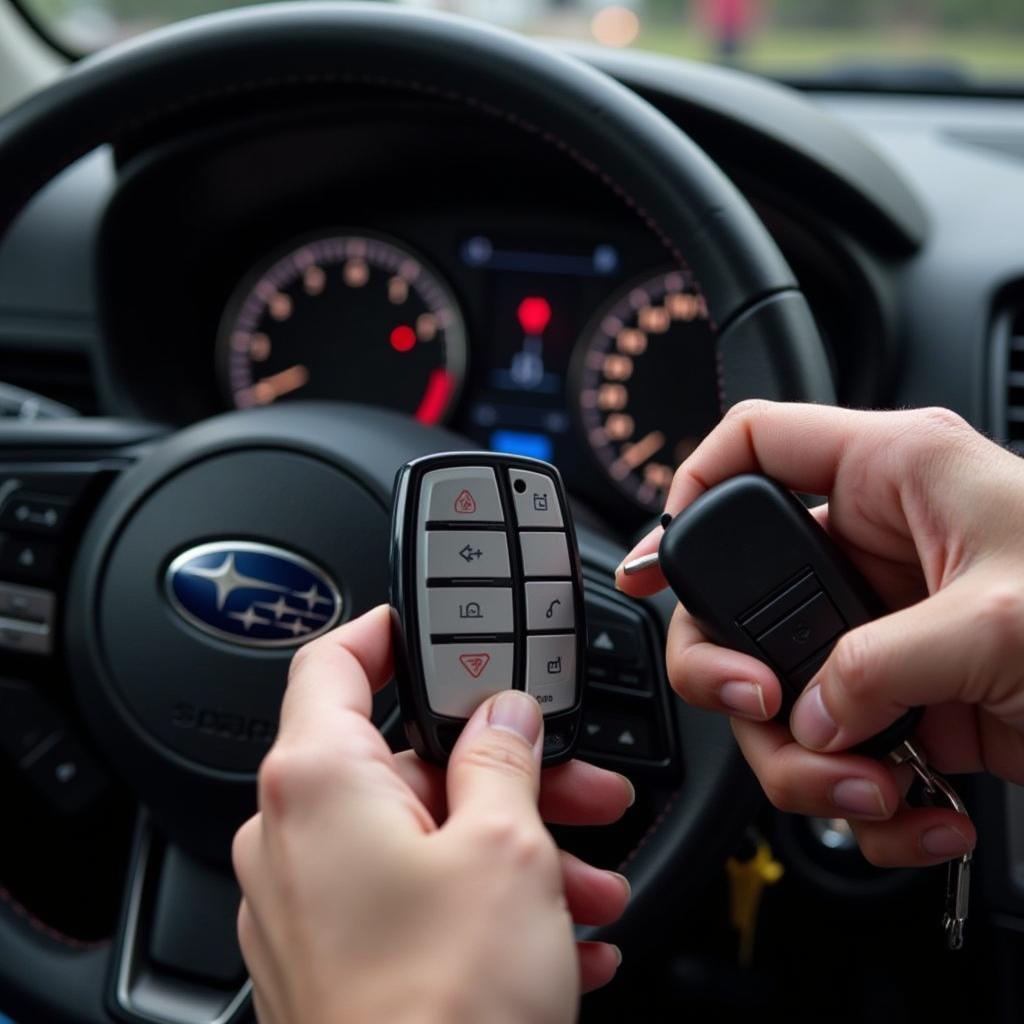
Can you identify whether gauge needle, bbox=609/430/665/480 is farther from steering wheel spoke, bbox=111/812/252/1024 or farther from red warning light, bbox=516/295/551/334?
steering wheel spoke, bbox=111/812/252/1024

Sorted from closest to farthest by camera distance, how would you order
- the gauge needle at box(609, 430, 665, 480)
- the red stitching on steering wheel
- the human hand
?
the human hand
the red stitching on steering wheel
the gauge needle at box(609, 430, 665, 480)

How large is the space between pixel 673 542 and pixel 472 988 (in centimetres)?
30

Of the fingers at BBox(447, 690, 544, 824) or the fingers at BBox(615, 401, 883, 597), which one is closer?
the fingers at BBox(447, 690, 544, 824)

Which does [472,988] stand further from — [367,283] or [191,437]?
[367,283]

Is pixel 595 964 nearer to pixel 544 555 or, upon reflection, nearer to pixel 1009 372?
pixel 544 555

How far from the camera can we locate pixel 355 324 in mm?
1534

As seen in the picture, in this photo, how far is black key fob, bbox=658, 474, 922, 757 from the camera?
0.76 metres

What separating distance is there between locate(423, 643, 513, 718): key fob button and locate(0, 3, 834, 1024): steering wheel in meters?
0.17

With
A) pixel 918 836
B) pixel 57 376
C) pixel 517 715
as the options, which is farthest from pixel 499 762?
pixel 57 376

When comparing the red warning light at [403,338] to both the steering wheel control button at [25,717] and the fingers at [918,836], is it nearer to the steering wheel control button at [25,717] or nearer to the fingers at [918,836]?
the steering wheel control button at [25,717]

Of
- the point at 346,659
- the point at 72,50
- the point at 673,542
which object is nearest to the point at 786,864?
the point at 673,542

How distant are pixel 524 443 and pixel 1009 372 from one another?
50cm

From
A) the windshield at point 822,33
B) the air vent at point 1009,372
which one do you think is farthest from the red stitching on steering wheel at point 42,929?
the windshield at point 822,33

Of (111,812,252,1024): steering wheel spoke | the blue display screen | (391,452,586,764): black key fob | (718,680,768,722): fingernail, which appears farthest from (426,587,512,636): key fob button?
the blue display screen
